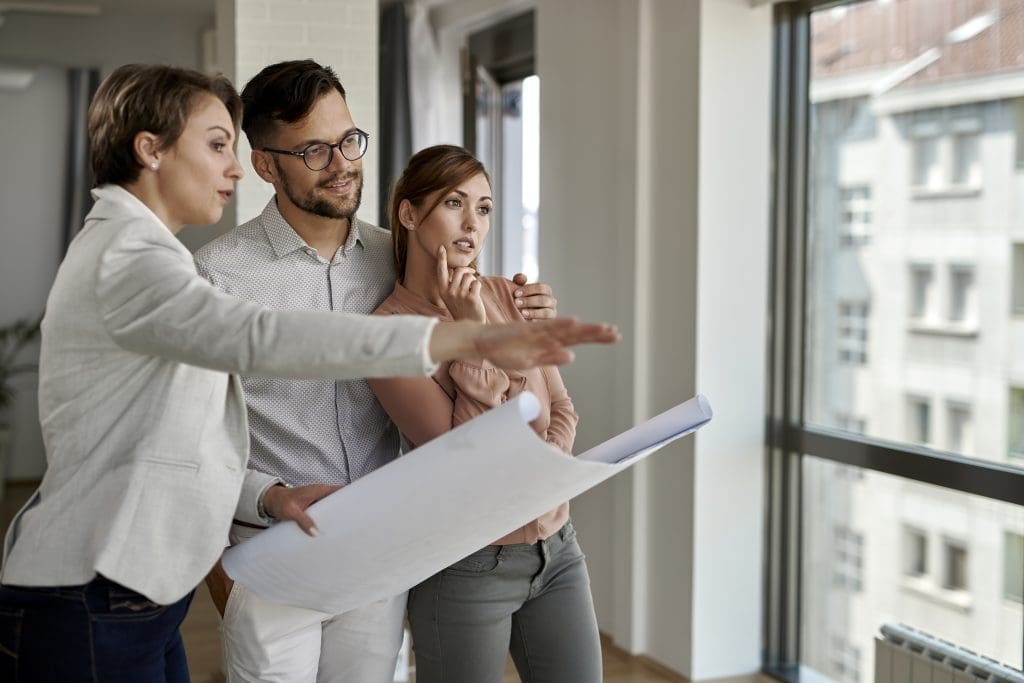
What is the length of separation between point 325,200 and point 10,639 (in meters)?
0.80

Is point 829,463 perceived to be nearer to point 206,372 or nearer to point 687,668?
point 687,668

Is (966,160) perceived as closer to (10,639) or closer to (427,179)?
(427,179)

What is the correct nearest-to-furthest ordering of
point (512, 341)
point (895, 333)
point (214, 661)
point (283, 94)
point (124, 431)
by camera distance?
point (512, 341) < point (124, 431) < point (283, 94) < point (895, 333) < point (214, 661)

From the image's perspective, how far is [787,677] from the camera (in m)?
3.92

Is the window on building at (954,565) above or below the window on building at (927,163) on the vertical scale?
below

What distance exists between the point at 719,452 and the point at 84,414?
2.71 metres

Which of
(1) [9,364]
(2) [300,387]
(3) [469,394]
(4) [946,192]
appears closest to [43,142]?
(1) [9,364]

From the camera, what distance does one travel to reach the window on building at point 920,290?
3348mm

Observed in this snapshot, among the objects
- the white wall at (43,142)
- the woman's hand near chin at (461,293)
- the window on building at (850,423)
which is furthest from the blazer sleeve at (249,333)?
the white wall at (43,142)

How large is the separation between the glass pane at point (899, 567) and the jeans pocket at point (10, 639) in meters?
2.52

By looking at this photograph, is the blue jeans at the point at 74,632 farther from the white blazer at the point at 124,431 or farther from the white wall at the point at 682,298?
the white wall at the point at 682,298

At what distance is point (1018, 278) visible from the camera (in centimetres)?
305

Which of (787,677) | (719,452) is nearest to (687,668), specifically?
(787,677)

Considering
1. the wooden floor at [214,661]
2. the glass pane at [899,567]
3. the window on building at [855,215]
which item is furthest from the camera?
the wooden floor at [214,661]
